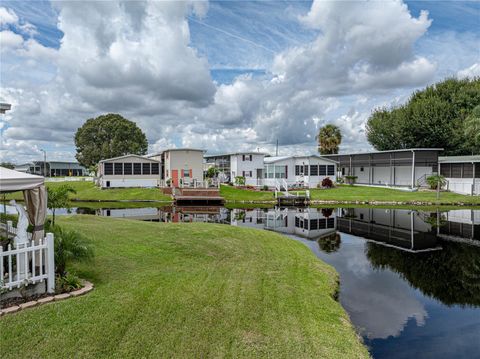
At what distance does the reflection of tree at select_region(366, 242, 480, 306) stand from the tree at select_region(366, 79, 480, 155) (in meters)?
36.8

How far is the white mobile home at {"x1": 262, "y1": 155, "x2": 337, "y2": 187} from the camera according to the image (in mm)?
45656

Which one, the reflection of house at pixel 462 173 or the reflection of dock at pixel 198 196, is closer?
the reflection of dock at pixel 198 196

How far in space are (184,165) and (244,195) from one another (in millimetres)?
9151

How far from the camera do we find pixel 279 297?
7.99 m

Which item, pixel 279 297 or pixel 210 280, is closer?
pixel 279 297

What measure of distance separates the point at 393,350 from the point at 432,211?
25409 mm

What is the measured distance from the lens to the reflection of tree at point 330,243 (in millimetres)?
15898

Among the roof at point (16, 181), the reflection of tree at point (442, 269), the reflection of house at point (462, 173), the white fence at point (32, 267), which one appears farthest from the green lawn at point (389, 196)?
the roof at point (16, 181)

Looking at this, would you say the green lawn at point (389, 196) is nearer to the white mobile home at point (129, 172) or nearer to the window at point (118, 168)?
the white mobile home at point (129, 172)

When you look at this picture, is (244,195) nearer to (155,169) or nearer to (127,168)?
(155,169)

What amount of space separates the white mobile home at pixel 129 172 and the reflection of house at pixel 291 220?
19.4m

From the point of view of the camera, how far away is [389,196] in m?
37.1

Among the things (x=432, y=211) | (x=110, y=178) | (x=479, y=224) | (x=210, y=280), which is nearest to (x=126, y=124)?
(x=110, y=178)

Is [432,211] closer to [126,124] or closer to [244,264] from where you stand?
[244,264]
